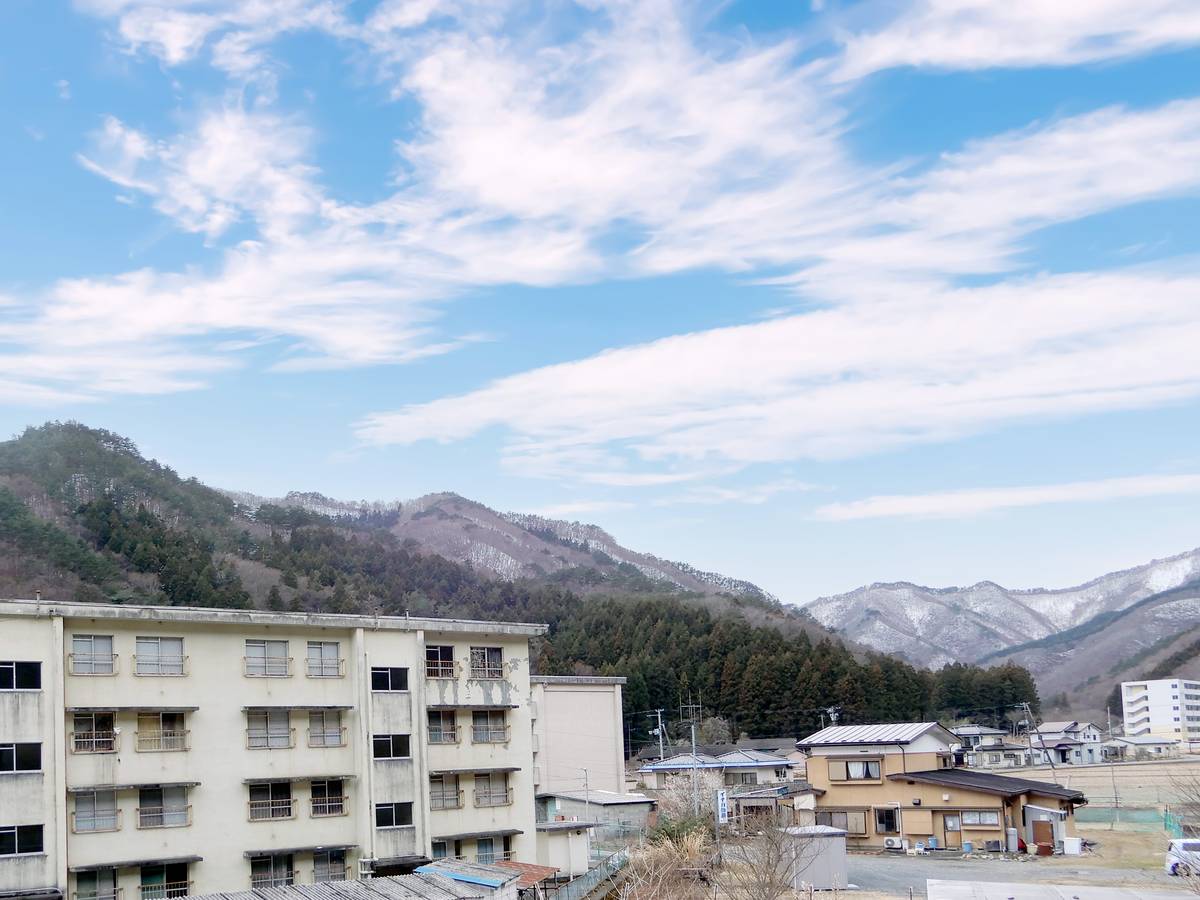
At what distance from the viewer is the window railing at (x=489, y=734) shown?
32625 millimetres

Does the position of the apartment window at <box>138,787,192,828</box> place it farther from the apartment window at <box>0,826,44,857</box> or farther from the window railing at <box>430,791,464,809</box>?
the window railing at <box>430,791,464,809</box>

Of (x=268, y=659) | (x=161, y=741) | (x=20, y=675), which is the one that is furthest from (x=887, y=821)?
(x=20, y=675)

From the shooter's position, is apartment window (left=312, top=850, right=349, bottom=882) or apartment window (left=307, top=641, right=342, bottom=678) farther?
apartment window (left=307, top=641, right=342, bottom=678)

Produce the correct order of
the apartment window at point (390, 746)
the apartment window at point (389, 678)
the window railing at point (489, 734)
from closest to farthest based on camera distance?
the apartment window at point (390, 746), the apartment window at point (389, 678), the window railing at point (489, 734)

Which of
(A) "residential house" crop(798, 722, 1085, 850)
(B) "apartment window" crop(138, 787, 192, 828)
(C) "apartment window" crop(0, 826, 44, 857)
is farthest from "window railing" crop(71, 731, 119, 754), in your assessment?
(A) "residential house" crop(798, 722, 1085, 850)

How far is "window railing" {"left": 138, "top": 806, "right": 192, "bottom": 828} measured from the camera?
26906 mm

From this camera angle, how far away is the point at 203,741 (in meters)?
28.1

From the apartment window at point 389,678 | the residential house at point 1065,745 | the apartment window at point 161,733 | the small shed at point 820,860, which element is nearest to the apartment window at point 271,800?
the apartment window at point 161,733

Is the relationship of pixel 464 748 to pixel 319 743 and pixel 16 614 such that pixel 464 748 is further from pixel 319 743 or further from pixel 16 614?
pixel 16 614

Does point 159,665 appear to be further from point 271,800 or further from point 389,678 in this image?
point 389,678

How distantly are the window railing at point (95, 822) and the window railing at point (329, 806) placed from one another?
458 centimetres

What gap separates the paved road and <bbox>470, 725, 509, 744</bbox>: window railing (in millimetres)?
10397

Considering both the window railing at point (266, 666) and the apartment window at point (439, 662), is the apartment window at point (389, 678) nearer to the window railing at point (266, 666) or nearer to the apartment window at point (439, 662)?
the apartment window at point (439, 662)

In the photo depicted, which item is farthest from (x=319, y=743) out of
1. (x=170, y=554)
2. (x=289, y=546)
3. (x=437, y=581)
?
(x=437, y=581)
